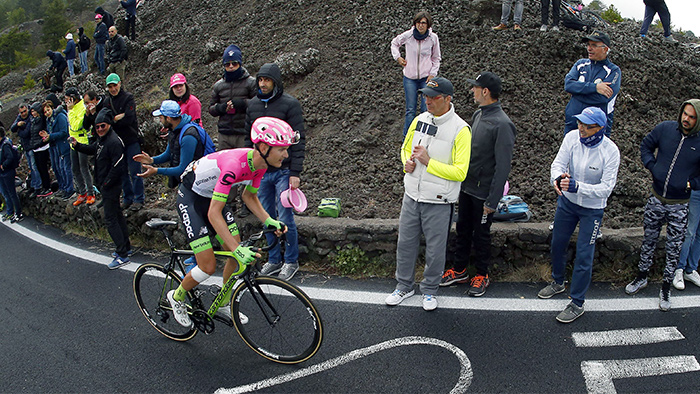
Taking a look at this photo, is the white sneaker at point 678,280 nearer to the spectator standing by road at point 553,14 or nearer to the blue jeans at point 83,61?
the spectator standing by road at point 553,14

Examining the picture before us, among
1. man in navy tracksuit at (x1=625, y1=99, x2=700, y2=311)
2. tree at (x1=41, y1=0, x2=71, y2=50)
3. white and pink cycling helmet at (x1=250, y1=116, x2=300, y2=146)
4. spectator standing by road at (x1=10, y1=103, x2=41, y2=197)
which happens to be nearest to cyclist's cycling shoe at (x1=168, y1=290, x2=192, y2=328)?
white and pink cycling helmet at (x1=250, y1=116, x2=300, y2=146)

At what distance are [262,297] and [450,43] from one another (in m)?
8.70

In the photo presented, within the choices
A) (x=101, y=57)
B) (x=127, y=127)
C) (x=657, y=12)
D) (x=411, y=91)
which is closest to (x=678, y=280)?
(x=411, y=91)

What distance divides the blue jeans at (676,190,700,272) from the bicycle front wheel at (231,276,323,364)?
4077 mm

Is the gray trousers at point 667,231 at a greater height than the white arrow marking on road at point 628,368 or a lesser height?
greater

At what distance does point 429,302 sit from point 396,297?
36 cm

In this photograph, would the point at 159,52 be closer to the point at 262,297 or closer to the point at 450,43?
the point at 450,43

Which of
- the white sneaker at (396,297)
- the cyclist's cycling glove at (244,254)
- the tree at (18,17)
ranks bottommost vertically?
the white sneaker at (396,297)

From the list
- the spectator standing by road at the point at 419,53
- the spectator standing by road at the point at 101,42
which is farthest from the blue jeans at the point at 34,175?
the spectator standing by road at the point at 419,53

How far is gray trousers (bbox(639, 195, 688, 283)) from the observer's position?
4883 mm

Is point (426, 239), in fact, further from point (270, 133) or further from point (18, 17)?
point (18, 17)

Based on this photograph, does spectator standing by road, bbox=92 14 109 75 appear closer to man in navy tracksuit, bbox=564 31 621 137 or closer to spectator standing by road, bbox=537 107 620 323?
man in navy tracksuit, bbox=564 31 621 137

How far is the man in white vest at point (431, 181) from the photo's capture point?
14.9ft

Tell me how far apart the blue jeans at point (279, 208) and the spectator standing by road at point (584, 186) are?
9.79ft
